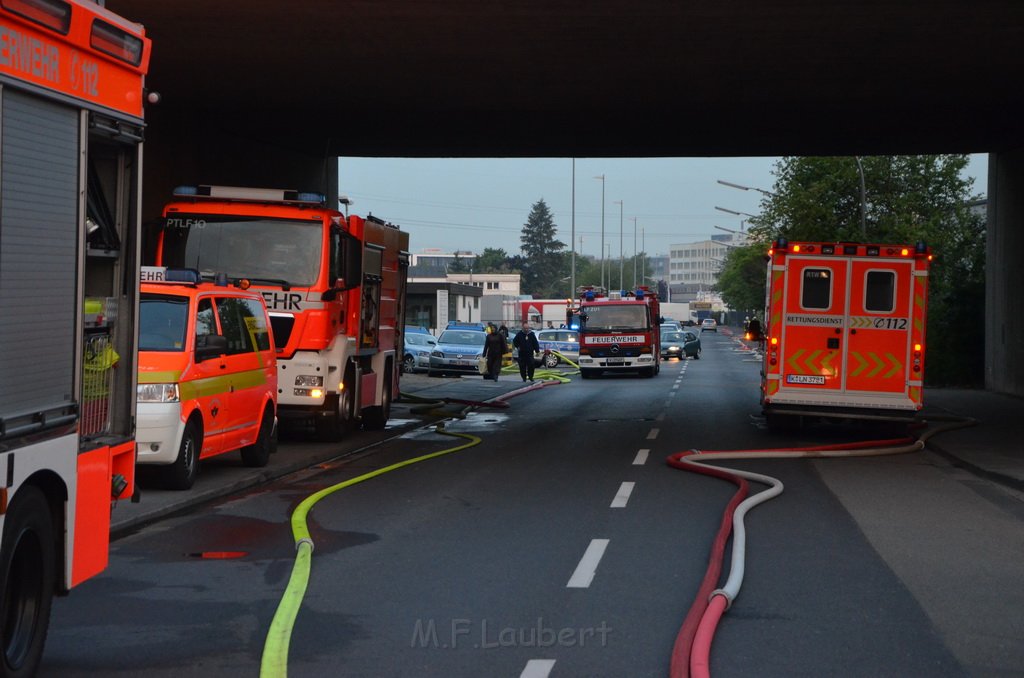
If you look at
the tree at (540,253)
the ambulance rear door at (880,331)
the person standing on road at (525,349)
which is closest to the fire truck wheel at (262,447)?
the ambulance rear door at (880,331)

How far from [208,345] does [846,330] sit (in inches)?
421

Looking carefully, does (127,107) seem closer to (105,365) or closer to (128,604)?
(105,365)

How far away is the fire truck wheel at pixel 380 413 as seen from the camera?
70.6 feet

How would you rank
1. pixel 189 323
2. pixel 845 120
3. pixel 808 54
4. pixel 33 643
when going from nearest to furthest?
pixel 33 643 → pixel 189 323 → pixel 808 54 → pixel 845 120

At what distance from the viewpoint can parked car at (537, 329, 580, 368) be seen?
2143 inches

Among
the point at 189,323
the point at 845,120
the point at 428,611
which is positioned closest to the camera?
the point at 428,611

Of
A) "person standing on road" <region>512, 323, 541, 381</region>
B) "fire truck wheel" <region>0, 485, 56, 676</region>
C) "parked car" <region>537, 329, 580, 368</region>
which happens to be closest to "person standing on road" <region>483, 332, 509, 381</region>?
"person standing on road" <region>512, 323, 541, 381</region>

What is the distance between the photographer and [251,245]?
59.3 ft

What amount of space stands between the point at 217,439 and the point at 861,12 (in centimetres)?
894

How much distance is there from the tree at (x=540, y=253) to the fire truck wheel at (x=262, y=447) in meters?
181

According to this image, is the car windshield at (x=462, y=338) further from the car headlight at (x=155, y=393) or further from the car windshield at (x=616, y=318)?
the car headlight at (x=155, y=393)

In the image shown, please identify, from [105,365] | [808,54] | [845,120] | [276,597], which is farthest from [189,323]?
[845,120]

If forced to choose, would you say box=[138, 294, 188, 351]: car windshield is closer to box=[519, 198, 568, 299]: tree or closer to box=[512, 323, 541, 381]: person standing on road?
box=[512, 323, 541, 381]: person standing on road

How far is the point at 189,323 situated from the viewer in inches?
531
